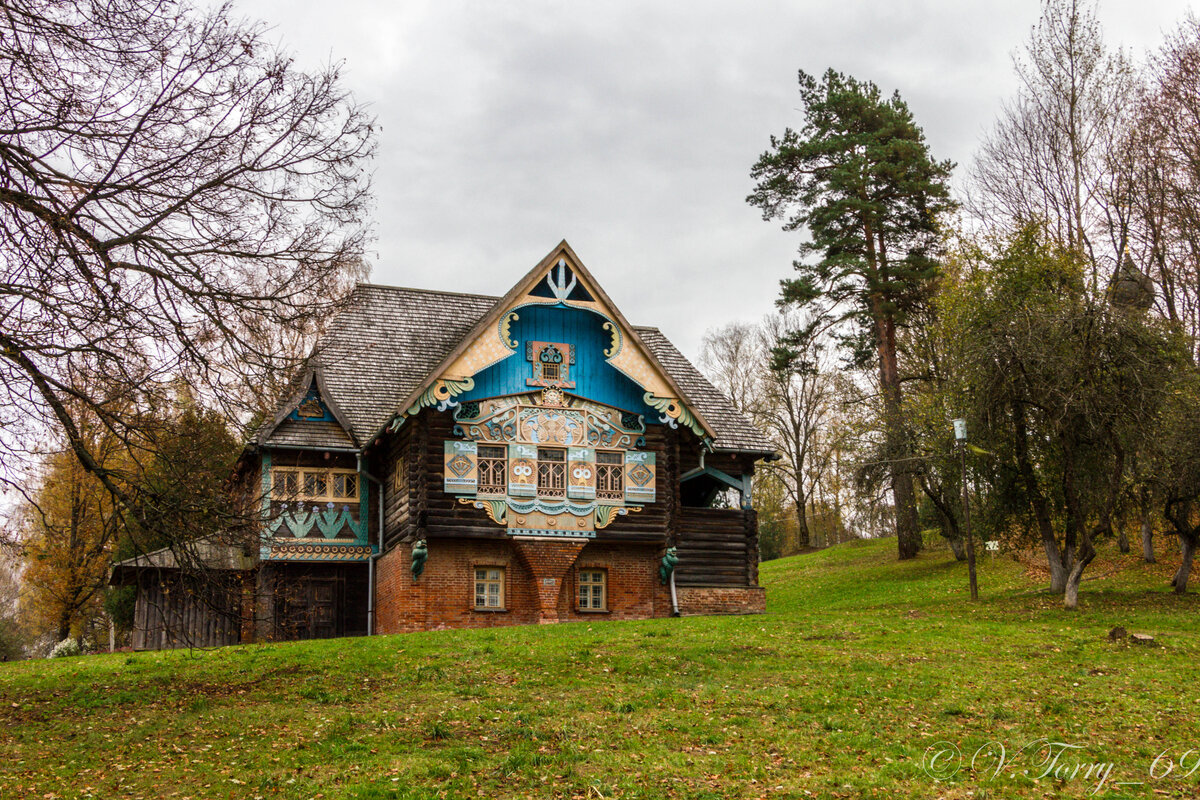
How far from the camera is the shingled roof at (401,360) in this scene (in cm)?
2895

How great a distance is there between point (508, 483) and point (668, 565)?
4659mm

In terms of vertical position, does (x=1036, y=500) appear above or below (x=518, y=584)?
above

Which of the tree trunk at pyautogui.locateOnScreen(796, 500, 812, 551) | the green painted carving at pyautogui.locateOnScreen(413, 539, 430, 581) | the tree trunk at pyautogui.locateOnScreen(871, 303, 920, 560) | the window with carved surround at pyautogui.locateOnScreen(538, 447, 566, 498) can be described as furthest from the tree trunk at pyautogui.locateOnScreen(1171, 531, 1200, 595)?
the tree trunk at pyautogui.locateOnScreen(796, 500, 812, 551)

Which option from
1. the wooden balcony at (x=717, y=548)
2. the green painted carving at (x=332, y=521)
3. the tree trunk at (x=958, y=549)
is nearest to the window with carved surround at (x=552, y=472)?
the wooden balcony at (x=717, y=548)

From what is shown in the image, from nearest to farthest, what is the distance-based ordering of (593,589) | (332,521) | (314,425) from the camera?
1. (593,589)
2. (332,521)
3. (314,425)

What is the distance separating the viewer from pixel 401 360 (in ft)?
101

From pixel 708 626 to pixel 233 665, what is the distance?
9580 mm

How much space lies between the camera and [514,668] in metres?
18.6

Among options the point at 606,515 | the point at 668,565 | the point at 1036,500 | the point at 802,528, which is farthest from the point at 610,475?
the point at 802,528

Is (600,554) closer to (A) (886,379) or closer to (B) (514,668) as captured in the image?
(B) (514,668)

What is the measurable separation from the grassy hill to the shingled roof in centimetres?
786

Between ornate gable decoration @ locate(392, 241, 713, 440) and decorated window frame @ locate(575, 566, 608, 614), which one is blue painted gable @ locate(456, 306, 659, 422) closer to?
ornate gable decoration @ locate(392, 241, 713, 440)

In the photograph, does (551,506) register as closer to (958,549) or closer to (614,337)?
(614,337)

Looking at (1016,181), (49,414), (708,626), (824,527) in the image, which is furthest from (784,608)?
(824,527)
